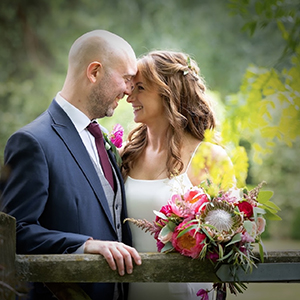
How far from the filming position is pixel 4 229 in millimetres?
1495

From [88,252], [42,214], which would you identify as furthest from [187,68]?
[88,252]

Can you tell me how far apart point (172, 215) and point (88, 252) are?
1.08ft

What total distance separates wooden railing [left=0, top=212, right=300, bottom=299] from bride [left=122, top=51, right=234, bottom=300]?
2.85 feet

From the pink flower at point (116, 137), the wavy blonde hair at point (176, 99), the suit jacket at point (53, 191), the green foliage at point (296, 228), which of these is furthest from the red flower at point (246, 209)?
the green foliage at point (296, 228)

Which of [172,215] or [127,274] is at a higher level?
[172,215]

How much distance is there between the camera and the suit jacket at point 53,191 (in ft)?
6.07

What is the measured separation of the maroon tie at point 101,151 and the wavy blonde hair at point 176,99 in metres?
0.36

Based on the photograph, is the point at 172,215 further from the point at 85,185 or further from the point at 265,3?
the point at 265,3

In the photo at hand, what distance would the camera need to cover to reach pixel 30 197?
6.31 feet

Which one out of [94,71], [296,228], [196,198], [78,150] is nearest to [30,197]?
[78,150]

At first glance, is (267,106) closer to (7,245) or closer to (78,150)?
(7,245)

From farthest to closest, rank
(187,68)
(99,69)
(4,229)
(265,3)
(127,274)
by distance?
(187,68) < (99,69) < (127,274) < (4,229) < (265,3)

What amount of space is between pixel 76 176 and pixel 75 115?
33cm

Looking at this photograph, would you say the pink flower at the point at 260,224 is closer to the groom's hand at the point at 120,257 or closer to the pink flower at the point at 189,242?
the pink flower at the point at 189,242
